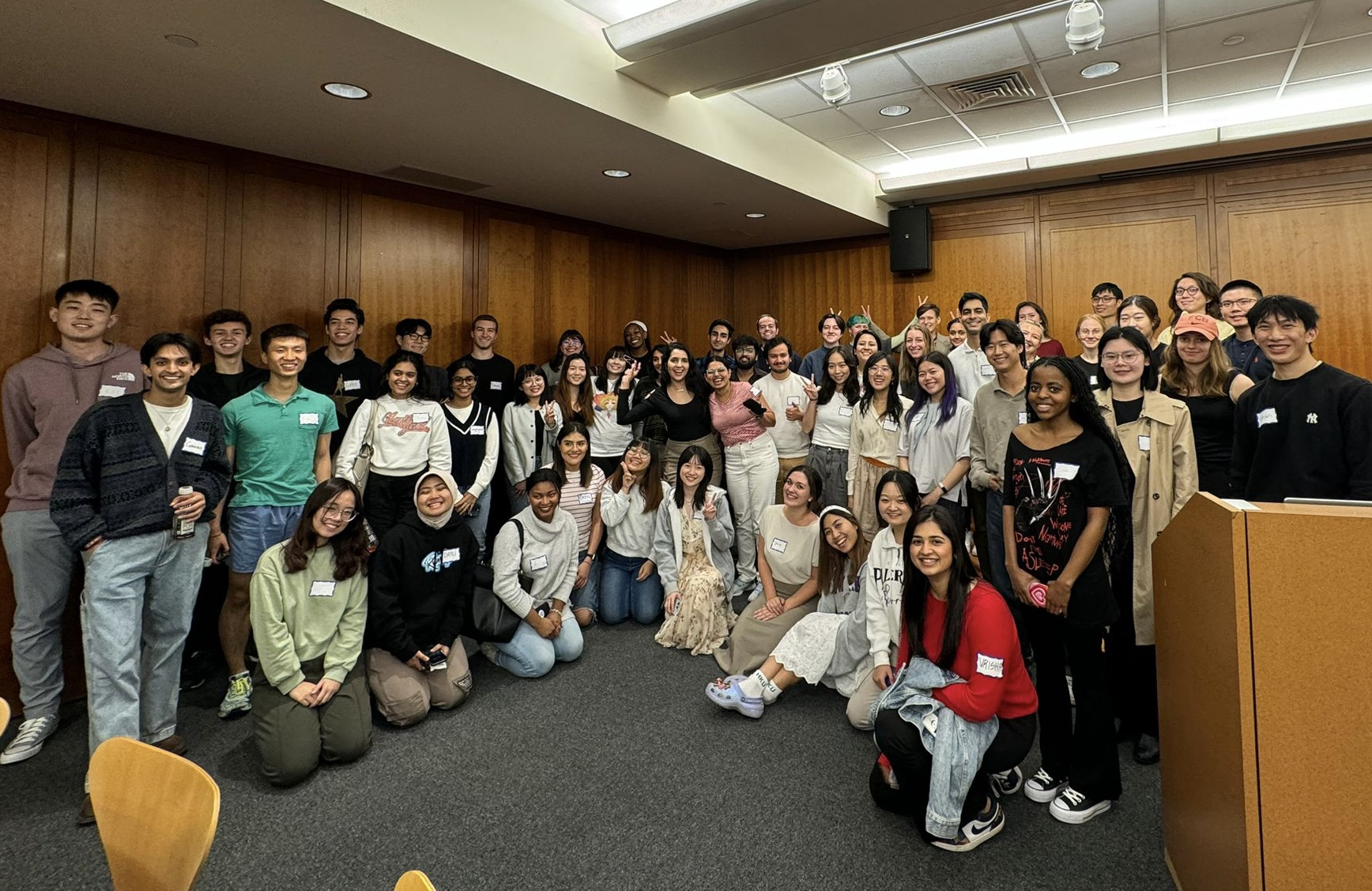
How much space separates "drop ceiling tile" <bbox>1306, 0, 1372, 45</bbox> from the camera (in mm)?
3449

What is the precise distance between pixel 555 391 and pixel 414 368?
1115mm

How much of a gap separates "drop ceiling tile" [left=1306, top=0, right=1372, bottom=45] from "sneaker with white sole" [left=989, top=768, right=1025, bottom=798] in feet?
13.6

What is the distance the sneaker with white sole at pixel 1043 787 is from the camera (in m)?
2.32

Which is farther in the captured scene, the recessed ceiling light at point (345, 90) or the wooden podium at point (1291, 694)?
the recessed ceiling light at point (345, 90)

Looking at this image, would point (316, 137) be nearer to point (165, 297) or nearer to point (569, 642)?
point (165, 297)

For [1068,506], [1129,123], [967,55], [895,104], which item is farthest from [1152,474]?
[1129,123]

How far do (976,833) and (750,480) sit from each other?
256cm

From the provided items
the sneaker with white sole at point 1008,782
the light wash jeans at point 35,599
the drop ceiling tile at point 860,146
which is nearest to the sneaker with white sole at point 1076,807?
the sneaker with white sole at point 1008,782

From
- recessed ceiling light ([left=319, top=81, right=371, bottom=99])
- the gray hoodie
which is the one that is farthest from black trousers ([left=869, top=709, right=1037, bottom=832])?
recessed ceiling light ([left=319, top=81, right=371, bottom=99])

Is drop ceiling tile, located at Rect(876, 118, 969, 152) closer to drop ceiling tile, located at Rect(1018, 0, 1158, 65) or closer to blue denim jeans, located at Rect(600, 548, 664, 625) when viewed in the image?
drop ceiling tile, located at Rect(1018, 0, 1158, 65)

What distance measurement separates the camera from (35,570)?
9.46 ft

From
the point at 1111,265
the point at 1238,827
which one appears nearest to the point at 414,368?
the point at 1238,827

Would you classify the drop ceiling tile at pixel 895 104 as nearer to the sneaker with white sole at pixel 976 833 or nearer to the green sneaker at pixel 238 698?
the sneaker with white sole at pixel 976 833

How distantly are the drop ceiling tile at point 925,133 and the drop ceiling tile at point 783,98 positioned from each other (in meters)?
0.83
